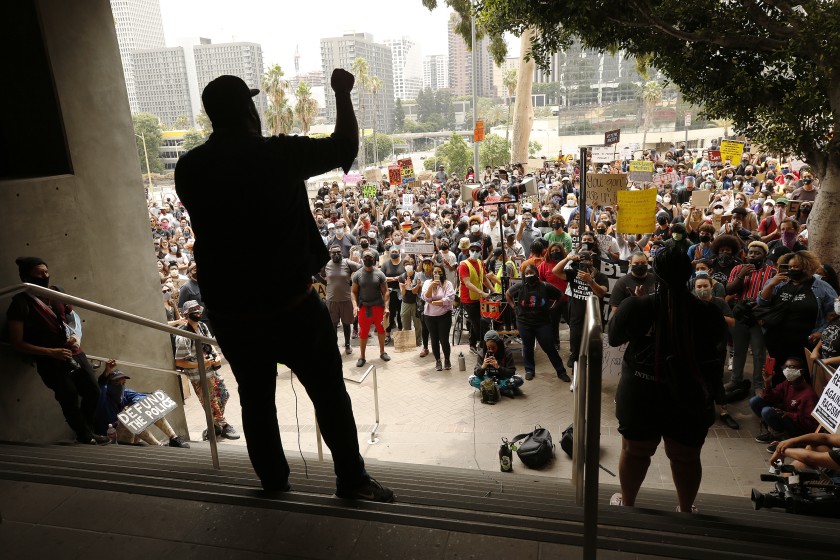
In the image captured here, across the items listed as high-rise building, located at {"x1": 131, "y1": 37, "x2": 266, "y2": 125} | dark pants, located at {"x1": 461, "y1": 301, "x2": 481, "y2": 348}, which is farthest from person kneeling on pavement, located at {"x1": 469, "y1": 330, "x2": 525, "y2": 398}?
high-rise building, located at {"x1": 131, "y1": 37, "x2": 266, "y2": 125}

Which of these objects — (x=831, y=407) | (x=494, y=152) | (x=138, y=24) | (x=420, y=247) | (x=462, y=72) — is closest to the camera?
(x=831, y=407)

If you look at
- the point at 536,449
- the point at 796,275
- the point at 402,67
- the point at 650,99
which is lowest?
the point at 536,449

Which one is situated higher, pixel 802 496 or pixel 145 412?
pixel 145 412

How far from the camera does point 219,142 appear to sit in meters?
2.30

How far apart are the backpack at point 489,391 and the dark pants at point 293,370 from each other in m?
5.30

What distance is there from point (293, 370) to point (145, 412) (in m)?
3.41

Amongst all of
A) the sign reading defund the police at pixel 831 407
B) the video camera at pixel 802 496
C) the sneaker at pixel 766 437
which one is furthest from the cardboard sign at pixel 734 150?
the video camera at pixel 802 496

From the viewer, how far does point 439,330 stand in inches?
363

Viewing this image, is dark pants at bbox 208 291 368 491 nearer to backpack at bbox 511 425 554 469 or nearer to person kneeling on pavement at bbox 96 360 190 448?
person kneeling on pavement at bbox 96 360 190 448

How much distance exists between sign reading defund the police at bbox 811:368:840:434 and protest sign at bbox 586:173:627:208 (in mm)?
6225

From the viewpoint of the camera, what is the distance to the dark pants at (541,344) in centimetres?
832

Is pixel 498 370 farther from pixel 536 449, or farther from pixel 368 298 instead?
pixel 368 298

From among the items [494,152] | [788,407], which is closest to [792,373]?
[788,407]

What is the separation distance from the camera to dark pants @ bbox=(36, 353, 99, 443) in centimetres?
506
